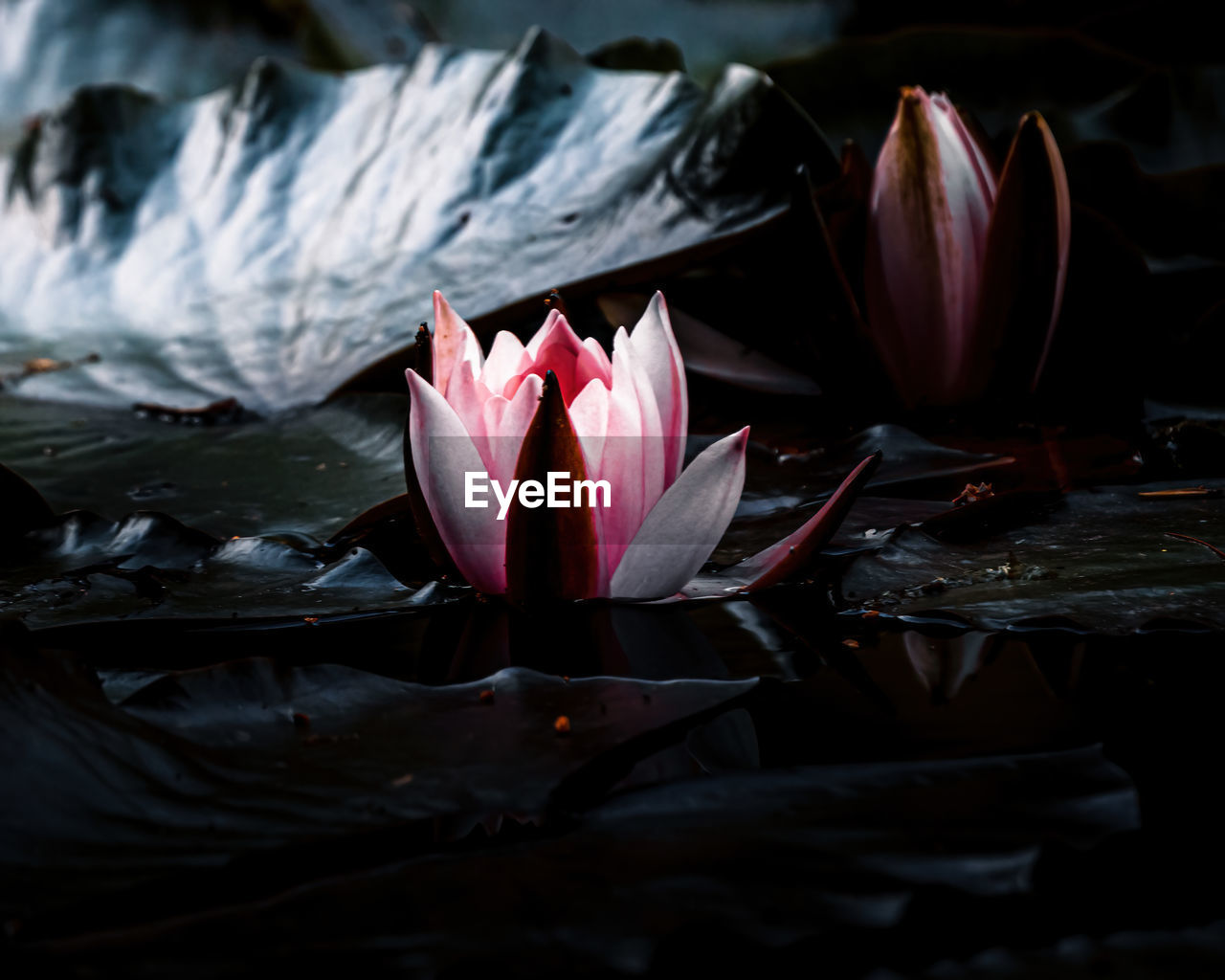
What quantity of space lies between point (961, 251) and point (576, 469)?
21.1 inches

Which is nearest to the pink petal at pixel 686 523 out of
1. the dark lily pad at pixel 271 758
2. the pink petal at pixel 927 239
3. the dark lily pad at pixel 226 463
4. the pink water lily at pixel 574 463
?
the pink water lily at pixel 574 463

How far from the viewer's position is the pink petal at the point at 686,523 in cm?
58

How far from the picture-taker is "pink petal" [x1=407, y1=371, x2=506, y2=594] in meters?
0.58

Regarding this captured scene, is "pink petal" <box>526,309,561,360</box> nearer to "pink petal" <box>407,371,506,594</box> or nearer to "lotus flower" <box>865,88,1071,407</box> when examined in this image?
"pink petal" <box>407,371,506,594</box>

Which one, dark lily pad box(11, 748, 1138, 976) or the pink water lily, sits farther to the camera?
the pink water lily

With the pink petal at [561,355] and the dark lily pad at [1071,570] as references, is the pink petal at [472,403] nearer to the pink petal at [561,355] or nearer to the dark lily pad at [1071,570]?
the pink petal at [561,355]

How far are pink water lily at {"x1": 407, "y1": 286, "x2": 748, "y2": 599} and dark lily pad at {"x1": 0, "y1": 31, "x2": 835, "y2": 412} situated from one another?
41 centimetres

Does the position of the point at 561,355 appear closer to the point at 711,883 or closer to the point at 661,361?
the point at 661,361

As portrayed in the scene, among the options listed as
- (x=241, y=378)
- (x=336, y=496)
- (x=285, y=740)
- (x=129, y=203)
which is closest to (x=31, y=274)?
(x=129, y=203)

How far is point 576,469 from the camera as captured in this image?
562mm

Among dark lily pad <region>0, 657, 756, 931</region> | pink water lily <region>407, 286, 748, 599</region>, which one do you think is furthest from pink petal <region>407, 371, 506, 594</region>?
dark lily pad <region>0, 657, 756, 931</region>

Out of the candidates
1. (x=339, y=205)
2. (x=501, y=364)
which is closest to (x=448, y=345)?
(x=501, y=364)

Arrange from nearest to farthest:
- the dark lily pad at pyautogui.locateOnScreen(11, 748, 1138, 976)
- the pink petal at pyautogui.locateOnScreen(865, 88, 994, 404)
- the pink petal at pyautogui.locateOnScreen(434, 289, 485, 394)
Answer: the dark lily pad at pyautogui.locateOnScreen(11, 748, 1138, 976), the pink petal at pyautogui.locateOnScreen(434, 289, 485, 394), the pink petal at pyautogui.locateOnScreen(865, 88, 994, 404)

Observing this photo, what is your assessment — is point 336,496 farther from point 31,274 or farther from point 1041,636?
point 31,274
